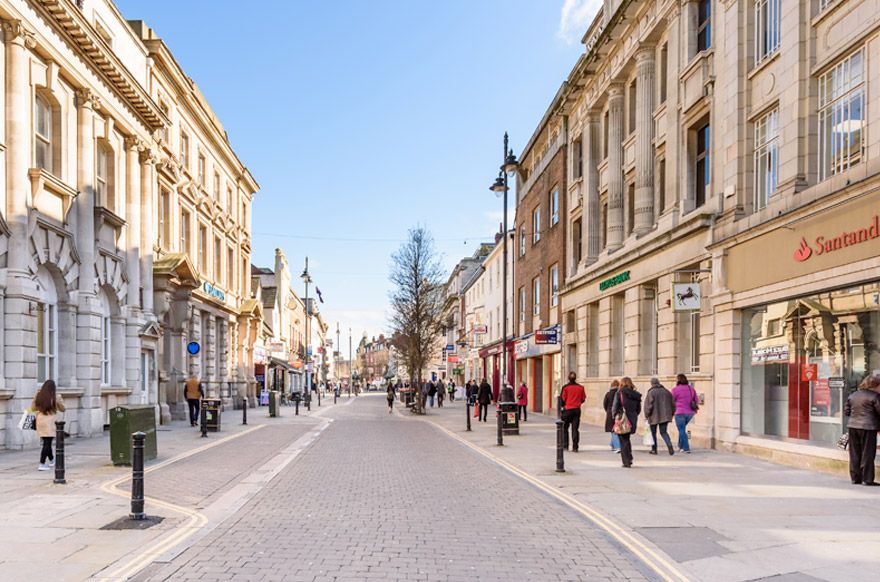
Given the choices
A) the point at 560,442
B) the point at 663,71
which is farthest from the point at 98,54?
the point at 560,442

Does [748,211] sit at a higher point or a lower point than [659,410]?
higher

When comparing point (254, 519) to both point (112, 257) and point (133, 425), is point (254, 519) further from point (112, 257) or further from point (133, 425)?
point (112, 257)

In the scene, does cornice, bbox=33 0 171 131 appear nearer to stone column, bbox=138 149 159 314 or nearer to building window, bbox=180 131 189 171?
stone column, bbox=138 149 159 314

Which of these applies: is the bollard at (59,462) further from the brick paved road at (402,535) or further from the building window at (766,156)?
the building window at (766,156)

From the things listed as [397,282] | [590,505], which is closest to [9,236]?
[590,505]

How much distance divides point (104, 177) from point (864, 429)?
2064cm

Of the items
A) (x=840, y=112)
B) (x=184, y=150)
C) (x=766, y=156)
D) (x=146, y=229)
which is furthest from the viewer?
(x=184, y=150)

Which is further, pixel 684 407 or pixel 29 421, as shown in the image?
pixel 684 407

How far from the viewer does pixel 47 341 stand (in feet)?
61.8

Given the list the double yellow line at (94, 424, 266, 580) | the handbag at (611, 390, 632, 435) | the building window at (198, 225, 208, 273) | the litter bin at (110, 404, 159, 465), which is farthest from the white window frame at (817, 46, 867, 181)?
the building window at (198, 225, 208, 273)

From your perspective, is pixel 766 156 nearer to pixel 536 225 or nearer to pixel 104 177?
pixel 104 177

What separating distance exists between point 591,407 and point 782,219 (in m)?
13.7

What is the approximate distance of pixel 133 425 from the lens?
13195 mm

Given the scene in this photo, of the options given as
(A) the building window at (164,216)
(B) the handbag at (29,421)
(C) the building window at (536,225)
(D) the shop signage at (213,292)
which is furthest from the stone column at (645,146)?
(D) the shop signage at (213,292)
